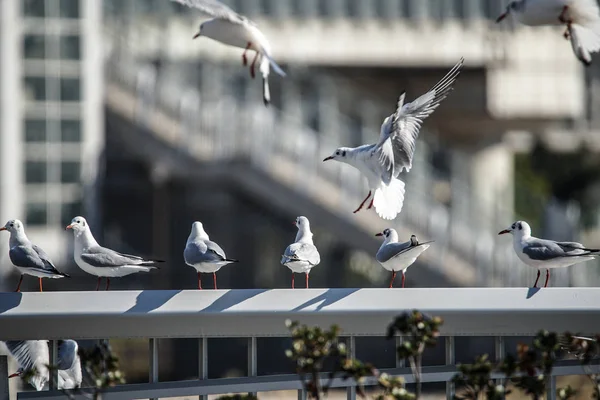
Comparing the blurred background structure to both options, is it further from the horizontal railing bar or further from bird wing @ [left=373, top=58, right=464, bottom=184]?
the horizontal railing bar

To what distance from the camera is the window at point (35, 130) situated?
16.3 m

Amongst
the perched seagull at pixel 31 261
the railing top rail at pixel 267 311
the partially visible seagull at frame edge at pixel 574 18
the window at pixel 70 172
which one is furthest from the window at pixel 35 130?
the railing top rail at pixel 267 311

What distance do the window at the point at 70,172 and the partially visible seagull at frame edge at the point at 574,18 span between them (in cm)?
1017

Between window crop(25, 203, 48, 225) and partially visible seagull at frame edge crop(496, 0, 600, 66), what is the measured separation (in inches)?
391

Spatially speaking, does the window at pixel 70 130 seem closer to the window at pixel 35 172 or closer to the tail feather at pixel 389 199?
the window at pixel 35 172

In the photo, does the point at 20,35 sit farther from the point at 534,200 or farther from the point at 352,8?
the point at 534,200

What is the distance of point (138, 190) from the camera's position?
19547mm

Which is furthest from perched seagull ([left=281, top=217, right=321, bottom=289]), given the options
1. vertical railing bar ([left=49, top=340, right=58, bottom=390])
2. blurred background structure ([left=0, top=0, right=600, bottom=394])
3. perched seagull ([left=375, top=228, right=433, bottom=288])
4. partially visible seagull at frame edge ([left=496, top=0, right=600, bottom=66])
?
blurred background structure ([left=0, top=0, right=600, bottom=394])

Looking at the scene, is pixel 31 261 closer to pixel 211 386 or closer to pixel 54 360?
pixel 54 360

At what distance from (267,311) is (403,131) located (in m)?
1.58

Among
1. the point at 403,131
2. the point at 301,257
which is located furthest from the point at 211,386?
the point at 403,131

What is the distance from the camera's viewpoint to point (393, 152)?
251 inches

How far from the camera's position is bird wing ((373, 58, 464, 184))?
6117mm

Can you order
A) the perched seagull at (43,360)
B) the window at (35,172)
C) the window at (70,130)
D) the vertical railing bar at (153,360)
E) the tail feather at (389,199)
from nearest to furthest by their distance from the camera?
the vertical railing bar at (153,360) < the perched seagull at (43,360) < the tail feather at (389,199) < the window at (35,172) < the window at (70,130)
